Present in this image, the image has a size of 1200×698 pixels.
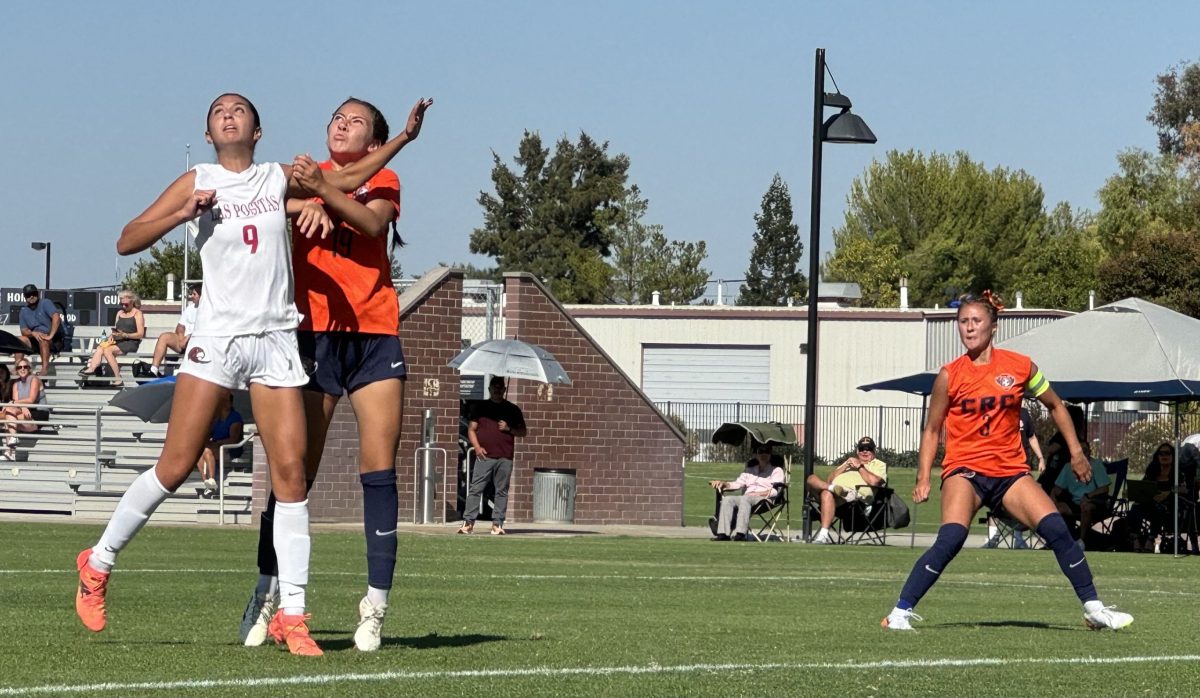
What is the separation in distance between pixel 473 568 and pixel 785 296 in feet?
302

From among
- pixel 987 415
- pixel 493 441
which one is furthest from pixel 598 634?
pixel 493 441

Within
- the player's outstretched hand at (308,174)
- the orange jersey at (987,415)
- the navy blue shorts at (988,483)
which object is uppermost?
the player's outstretched hand at (308,174)

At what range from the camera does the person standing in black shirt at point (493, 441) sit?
2378 centimetres

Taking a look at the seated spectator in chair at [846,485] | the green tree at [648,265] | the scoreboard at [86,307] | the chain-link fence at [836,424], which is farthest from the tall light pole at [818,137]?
the green tree at [648,265]

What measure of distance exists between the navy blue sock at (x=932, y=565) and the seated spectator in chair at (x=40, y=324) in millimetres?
25225

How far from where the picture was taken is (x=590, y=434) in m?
28.1

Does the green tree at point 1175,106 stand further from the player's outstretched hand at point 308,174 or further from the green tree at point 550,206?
the player's outstretched hand at point 308,174

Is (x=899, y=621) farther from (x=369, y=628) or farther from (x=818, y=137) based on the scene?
(x=818, y=137)

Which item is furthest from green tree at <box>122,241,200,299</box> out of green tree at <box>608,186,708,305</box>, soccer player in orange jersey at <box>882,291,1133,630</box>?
soccer player in orange jersey at <box>882,291,1133,630</box>

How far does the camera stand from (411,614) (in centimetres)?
989

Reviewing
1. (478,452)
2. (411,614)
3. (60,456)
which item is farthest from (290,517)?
(60,456)

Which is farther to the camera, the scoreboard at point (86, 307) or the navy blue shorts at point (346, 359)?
the scoreboard at point (86, 307)

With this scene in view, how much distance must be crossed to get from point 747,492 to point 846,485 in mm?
1265

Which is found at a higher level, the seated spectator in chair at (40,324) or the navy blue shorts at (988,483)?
the seated spectator in chair at (40,324)
